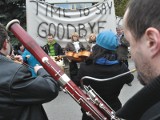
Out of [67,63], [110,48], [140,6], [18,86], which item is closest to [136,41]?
[140,6]

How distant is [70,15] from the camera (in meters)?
10.2

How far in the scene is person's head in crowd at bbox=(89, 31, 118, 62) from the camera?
125 inches

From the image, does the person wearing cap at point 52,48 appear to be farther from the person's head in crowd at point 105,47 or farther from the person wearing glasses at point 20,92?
the person wearing glasses at point 20,92

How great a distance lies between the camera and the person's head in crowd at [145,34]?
105 centimetres

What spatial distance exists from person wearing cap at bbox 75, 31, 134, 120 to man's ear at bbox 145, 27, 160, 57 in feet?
6.88

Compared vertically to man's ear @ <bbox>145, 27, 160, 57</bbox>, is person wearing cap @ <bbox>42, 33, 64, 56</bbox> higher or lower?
lower

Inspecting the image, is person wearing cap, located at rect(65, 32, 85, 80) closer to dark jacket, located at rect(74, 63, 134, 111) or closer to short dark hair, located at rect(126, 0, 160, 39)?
dark jacket, located at rect(74, 63, 134, 111)

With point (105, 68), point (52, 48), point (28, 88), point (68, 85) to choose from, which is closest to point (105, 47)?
point (105, 68)

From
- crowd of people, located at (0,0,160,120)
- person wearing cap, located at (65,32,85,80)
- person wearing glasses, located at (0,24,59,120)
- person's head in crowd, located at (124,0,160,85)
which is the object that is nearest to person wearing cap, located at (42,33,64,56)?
person wearing cap, located at (65,32,85,80)

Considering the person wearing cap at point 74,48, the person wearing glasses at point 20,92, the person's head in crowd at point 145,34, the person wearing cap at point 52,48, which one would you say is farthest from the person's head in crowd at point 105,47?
the person wearing cap at point 52,48

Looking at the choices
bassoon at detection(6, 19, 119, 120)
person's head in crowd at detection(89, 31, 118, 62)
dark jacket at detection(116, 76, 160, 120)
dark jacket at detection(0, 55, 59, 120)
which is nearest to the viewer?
dark jacket at detection(116, 76, 160, 120)

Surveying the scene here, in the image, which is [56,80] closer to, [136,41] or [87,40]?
[136,41]

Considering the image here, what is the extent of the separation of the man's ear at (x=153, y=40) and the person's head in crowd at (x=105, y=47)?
2.11 m

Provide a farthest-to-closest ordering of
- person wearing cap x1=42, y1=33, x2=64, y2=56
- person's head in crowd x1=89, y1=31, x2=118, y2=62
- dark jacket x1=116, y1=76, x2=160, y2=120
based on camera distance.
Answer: person wearing cap x1=42, y1=33, x2=64, y2=56, person's head in crowd x1=89, y1=31, x2=118, y2=62, dark jacket x1=116, y1=76, x2=160, y2=120
